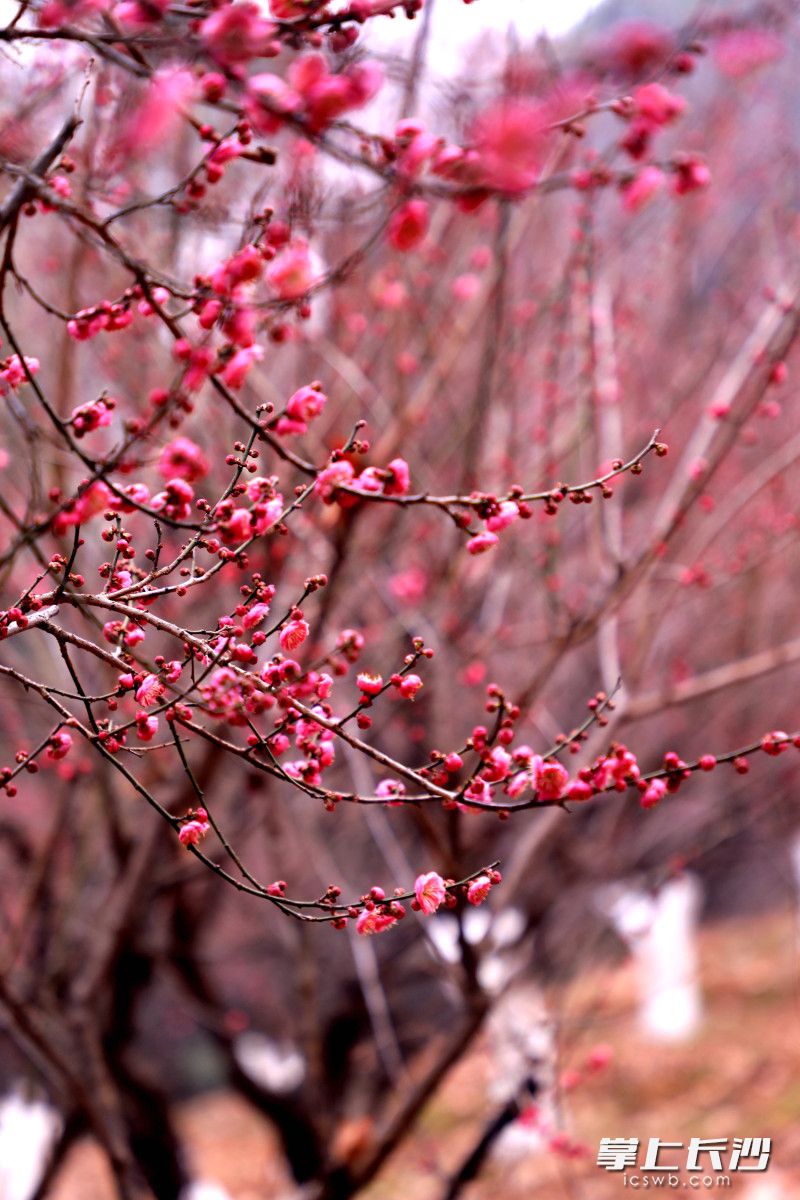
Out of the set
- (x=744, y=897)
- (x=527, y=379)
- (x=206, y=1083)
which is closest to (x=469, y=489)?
(x=527, y=379)

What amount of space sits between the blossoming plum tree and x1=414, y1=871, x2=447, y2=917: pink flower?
44 mm

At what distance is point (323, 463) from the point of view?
3.86 m

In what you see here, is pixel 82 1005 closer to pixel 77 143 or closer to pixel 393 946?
pixel 77 143

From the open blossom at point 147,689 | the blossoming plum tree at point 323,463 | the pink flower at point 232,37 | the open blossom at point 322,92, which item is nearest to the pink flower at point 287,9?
the blossoming plum tree at point 323,463

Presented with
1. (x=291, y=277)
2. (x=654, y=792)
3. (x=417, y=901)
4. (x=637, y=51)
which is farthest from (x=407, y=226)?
(x=637, y=51)

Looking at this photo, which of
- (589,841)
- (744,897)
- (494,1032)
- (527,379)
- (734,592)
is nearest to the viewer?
(494,1032)

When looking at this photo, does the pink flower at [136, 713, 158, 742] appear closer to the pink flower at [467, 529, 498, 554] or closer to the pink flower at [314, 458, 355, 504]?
the pink flower at [314, 458, 355, 504]

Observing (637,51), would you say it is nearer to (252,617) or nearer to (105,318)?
(105,318)

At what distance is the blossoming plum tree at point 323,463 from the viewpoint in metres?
1.72

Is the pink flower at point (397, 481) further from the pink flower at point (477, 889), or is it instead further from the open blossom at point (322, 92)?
the pink flower at point (477, 889)

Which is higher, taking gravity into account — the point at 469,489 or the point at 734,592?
the point at 734,592

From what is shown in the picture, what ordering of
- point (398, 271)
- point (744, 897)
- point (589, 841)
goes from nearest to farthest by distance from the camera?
point (398, 271), point (589, 841), point (744, 897)

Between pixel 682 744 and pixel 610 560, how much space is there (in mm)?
4717

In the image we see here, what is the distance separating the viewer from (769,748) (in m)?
1.92
